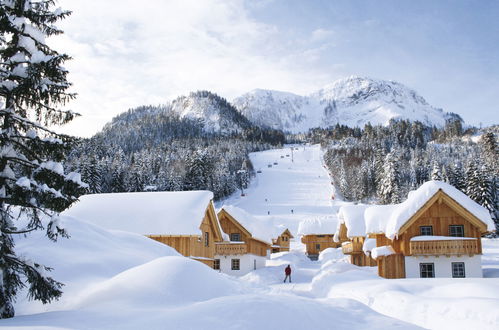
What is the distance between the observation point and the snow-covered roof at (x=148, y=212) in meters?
29.3

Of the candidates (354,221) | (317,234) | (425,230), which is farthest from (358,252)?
(317,234)

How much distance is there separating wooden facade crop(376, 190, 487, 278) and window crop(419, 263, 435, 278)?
51.6 inches

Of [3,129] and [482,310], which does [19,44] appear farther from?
[482,310]

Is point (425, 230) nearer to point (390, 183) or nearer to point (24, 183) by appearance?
point (24, 183)

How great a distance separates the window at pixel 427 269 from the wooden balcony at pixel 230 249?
1615 centimetres

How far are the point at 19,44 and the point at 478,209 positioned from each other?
98.2 feet

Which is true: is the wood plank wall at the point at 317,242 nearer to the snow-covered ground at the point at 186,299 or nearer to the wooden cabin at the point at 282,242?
the wooden cabin at the point at 282,242

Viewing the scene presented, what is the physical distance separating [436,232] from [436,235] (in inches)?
8.6

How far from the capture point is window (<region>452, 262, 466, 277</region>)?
2998 centimetres

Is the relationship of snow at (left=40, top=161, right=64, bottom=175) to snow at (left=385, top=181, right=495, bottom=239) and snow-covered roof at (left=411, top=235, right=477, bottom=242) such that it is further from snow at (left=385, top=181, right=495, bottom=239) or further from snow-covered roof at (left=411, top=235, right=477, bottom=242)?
snow-covered roof at (left=411, top=235, right=477, bottom=242)

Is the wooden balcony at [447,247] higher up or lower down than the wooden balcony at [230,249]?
higher up

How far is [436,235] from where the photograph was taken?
30.4 meters

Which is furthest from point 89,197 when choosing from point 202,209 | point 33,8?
point 33,8

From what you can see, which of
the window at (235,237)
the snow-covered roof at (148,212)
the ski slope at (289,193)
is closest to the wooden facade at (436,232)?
the snow-covered roof at (148,212)
